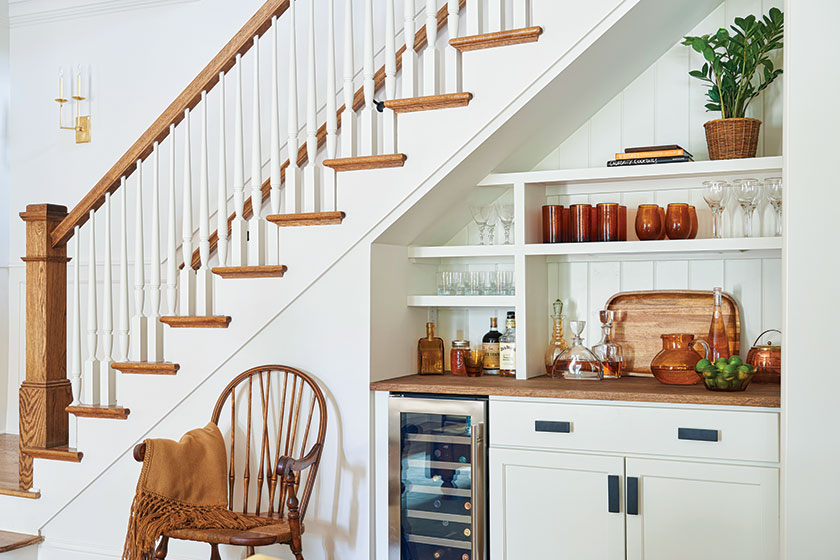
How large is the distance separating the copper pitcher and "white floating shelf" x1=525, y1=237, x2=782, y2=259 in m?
0.32

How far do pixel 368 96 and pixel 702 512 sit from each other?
1.89 meters

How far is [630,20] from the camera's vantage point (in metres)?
2.81

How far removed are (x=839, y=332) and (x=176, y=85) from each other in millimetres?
3519

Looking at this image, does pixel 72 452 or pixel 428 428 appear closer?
pixel 428 428

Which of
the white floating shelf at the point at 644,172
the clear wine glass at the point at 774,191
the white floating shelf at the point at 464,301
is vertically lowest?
the white floating shelf at the point at 464,301

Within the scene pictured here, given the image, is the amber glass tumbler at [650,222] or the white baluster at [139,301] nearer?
the amber glass tumbler at [650,222]

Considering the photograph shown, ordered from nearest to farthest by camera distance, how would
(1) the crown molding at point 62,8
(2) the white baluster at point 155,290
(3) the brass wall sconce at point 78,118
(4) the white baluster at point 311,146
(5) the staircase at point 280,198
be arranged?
(5) the staircase at point 280,198 < (4) the white baluster at point 311,146 < (2) the white baluster at point 155,290 < (1) the crown molding at point 62,8 < (3) the brass wall sconce at point 78,118

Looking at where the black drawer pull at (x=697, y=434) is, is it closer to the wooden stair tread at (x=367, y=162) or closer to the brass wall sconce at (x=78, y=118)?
the wooden stair tread at (x=367, y=162)

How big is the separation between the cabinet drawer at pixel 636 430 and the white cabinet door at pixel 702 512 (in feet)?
0.18

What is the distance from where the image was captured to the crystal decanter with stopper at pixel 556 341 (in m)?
3.36

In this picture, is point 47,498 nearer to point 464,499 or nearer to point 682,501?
point 464,499

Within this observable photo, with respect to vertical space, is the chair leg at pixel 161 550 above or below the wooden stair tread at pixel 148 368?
below

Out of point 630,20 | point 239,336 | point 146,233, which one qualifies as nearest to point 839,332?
point 630,20

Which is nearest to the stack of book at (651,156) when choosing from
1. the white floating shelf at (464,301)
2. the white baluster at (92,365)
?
the white floating shelf at (464,301)
